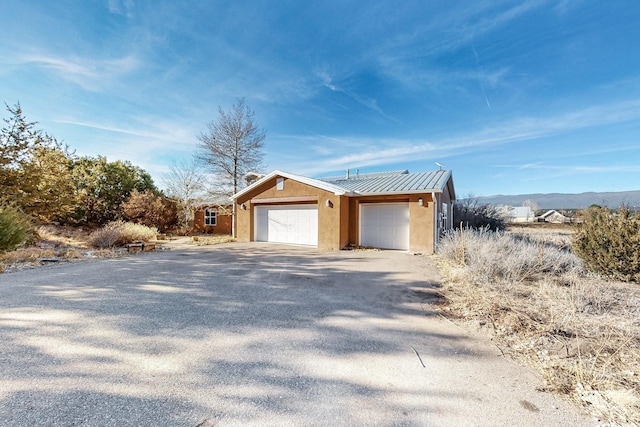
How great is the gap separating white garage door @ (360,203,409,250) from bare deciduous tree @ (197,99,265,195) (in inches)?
376

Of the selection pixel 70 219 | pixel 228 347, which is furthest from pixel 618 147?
pixel 70 219

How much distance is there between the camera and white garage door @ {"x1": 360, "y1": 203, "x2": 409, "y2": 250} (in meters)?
12.5

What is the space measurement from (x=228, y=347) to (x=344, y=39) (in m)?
12.1

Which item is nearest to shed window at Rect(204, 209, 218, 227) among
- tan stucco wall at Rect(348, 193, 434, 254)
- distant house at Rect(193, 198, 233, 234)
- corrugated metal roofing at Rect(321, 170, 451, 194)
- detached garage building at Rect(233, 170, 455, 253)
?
distant house at Rect(193, 198, 233, 234)

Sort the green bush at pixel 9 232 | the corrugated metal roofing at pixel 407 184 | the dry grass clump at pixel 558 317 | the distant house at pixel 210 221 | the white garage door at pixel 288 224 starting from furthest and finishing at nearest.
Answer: the distant house at pixel 210 221
the white garage door at pixel 288 224
the corrugated metal roofing at pixel 407 184
the green bush at pixel 9 232
the dry grass clump at pixel 558 317

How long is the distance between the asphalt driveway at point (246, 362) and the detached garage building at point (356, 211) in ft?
21.5

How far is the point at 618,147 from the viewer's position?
1602 cm

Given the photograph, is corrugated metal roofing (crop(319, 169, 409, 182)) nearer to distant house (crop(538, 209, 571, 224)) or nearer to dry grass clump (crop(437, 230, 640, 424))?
dry grass clump (crop(437, 230, 640, 424))

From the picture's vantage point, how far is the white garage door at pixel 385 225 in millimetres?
12484

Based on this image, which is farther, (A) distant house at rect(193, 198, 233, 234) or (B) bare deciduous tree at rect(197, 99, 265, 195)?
(A) distant house at rect(193, 198, 233, 234)

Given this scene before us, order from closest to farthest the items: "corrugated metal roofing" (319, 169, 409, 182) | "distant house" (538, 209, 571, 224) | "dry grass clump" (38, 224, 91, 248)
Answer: "dry grass clump" (38, 224, 91, 248)
"corrugated metal roofing" (319, 169, 409, 182)
"distant house" (538, 209, 571, 224)

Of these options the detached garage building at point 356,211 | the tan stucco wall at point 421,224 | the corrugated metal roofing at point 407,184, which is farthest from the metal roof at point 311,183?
the tan stucco wall at point 421,224

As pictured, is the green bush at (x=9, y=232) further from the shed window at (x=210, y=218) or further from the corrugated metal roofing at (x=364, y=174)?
the corrugated metal roofing at (x=364, y=174)

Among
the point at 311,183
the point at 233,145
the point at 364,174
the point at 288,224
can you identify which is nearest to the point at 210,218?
the point at 233,145
